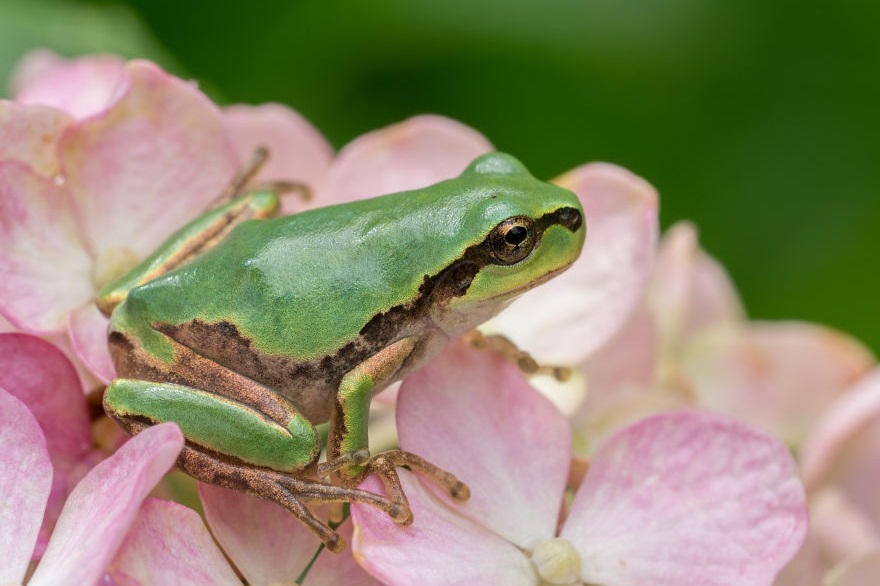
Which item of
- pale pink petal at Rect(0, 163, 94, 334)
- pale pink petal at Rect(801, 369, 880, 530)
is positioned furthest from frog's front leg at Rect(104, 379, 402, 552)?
pale pink petal at Rect(801, 369, 880, 530)

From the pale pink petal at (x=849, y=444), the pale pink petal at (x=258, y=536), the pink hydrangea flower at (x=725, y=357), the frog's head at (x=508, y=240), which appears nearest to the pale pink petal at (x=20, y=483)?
the pale pink petal at (x=258, y=536)

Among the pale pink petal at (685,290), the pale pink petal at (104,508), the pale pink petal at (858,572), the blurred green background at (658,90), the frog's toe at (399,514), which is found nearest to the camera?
the pale pink petal at (104,508)

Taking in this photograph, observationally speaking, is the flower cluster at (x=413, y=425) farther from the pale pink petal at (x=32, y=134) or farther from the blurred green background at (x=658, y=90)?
the blurred green background at (x=658, y=90)

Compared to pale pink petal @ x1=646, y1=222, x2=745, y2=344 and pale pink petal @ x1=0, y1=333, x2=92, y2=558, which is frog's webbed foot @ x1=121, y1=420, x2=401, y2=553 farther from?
pale pink petal @ x1=646, y1=222, x2=745, y2=344

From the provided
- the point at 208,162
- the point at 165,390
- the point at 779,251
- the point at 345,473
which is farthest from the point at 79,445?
the point at 779,251

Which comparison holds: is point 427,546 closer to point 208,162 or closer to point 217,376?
point 217,376
